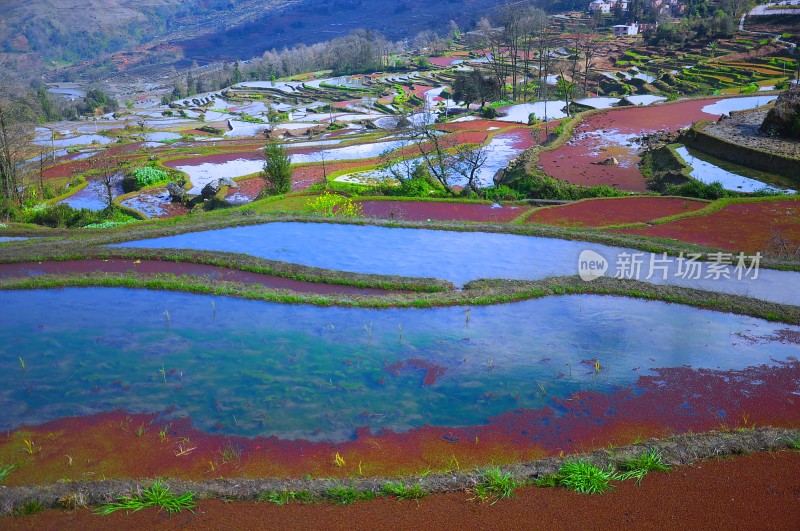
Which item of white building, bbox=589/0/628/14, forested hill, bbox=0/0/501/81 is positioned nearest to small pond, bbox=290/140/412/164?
white building, bbox=589/0/628/14

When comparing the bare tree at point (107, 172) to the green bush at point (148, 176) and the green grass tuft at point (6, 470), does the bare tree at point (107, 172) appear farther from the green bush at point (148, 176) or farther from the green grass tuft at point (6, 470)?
the green grass tuft at point (6, 470)

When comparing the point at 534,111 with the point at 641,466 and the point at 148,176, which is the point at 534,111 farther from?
the point at 641,466

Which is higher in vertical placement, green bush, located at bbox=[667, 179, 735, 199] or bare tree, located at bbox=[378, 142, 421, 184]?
bare tree, located at bbox=[378, 142, 421, 184]

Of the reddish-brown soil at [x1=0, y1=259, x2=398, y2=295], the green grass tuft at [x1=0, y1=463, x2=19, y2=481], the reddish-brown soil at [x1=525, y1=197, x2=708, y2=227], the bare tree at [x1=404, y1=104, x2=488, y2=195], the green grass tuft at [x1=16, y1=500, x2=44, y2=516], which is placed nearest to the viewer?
the green grass tuft at [x1=16, y1=500, x2=44, y2=516]

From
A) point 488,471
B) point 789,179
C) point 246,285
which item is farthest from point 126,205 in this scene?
point 789,179

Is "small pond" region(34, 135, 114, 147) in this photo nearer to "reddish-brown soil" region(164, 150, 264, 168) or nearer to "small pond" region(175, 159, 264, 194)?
"reddish-brown soil" region(164, 150, 264, 168)

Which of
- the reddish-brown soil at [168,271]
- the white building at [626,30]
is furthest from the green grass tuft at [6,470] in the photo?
the white building at [626,30]
